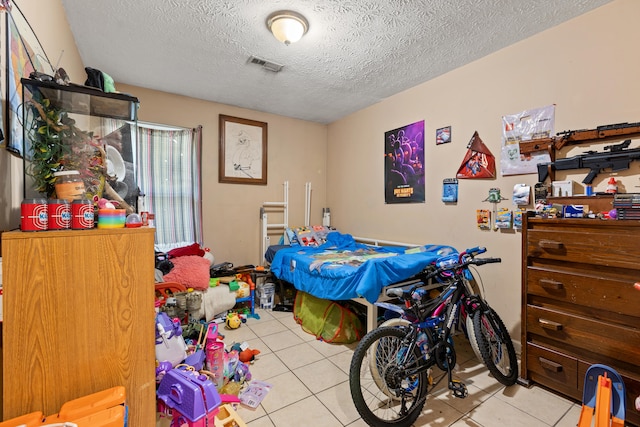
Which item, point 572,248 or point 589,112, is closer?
point 572,248

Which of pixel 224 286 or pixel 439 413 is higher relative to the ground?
pixel 224 286

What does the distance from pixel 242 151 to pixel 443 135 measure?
2.45 meters

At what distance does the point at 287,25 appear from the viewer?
192 centimetres

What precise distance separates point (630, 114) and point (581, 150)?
0.29 meters

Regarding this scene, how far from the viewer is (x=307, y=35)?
2.12 m

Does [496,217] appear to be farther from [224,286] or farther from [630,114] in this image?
[224,286]

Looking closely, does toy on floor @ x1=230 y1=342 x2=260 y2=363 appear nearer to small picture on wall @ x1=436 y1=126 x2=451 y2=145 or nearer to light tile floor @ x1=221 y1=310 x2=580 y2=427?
light tile floor @ x1=221 y1=310 x2=580 y2=427

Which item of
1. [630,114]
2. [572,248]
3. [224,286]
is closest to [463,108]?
[630,114]

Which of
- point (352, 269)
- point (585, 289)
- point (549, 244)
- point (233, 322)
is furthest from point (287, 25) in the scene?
point (233, 322)

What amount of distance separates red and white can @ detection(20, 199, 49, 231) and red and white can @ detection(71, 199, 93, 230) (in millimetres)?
65

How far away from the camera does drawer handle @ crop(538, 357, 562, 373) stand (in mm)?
1702

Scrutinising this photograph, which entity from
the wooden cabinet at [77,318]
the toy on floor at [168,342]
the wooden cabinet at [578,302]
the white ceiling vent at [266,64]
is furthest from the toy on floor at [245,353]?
the white ceiling vent at [266,64]

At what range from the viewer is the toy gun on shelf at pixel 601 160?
1.70m

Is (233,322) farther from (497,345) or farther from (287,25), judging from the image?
(287,25)
